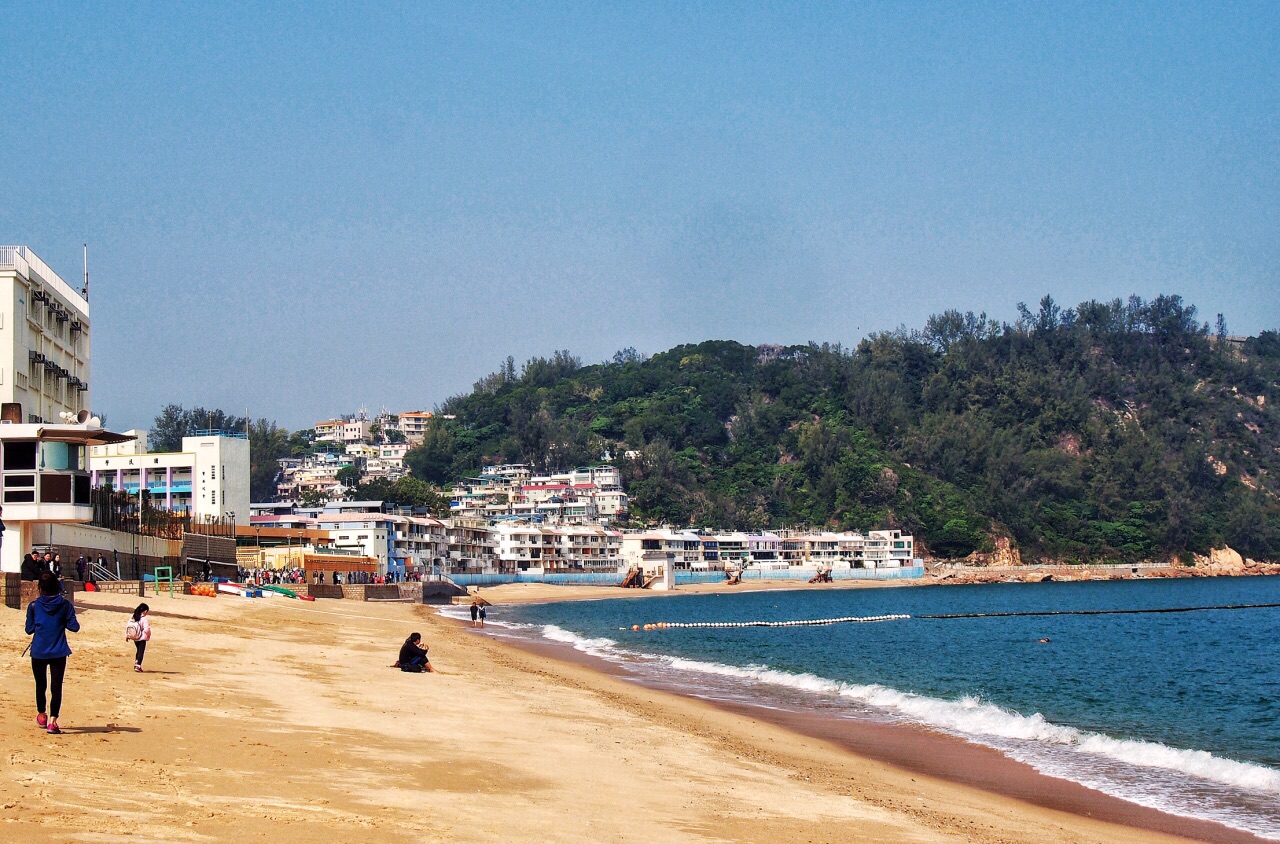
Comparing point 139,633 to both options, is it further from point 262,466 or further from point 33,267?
point 262,466

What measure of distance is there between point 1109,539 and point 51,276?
151 m

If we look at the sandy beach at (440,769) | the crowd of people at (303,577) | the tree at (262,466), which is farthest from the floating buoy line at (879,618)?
the tree at (262,466)

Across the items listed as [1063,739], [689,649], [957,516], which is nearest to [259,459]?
[957,516]

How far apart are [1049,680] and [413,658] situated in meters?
19.0

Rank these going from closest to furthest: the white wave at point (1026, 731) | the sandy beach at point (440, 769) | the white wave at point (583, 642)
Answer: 1. the sandy beach at point (440, 769)
2. the white wave at point (1026, 731)
3. the white wave at point (583, 642)

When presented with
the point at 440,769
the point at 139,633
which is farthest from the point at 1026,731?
the point at 139,633

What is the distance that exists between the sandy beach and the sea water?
208 cm

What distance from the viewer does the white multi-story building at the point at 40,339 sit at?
49438mm

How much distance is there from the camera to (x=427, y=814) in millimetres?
10594

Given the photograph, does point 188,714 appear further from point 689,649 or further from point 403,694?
point 689,649

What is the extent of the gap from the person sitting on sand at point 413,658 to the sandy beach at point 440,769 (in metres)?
0.65

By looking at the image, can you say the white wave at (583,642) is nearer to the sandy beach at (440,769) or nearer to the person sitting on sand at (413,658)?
the person sitting on sand at (413,658)

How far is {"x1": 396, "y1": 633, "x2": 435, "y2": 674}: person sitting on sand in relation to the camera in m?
25.8

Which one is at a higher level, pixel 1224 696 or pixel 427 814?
pixel 427 814
